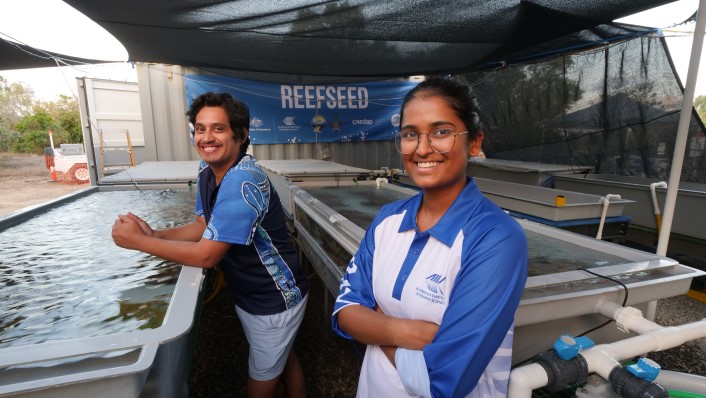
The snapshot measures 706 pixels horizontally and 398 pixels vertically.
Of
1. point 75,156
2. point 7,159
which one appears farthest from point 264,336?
point 7,159

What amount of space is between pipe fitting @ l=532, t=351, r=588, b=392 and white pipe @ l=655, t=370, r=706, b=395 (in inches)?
11.1

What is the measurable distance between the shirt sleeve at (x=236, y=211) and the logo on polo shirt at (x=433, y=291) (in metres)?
0.67

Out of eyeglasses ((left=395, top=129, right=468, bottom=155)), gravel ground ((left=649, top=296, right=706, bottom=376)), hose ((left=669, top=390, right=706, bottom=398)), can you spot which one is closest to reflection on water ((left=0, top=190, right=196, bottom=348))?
eyeglasses ((left=395, top=129, right=468, bottom=155))

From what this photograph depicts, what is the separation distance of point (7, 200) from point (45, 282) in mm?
10315

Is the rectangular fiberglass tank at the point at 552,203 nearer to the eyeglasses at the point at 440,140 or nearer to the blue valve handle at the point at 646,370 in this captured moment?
the blue valve handle at the point at 646,370

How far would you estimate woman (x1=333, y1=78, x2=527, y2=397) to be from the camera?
70 cm

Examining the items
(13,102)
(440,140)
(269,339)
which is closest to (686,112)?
(440,140)

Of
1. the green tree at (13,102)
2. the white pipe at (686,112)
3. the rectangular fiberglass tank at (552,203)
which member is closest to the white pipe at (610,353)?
the white pipe at (686,112)

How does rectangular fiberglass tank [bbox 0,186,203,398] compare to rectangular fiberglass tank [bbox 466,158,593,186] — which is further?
rectangular fiberglass tank [bbox 466,158,593,186]

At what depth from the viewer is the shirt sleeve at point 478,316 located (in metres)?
0.68

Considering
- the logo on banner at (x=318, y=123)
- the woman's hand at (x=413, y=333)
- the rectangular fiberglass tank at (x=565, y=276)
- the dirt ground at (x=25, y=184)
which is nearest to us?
the woman's hand at (x=413, y=333)

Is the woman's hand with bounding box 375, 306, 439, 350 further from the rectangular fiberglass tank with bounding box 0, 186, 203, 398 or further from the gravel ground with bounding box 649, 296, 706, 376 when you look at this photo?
the gravel ground with bounding box 649, 296, 706, 376

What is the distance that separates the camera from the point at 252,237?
51.2 inches

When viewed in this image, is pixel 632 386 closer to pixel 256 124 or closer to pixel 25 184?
pixel 256 124
